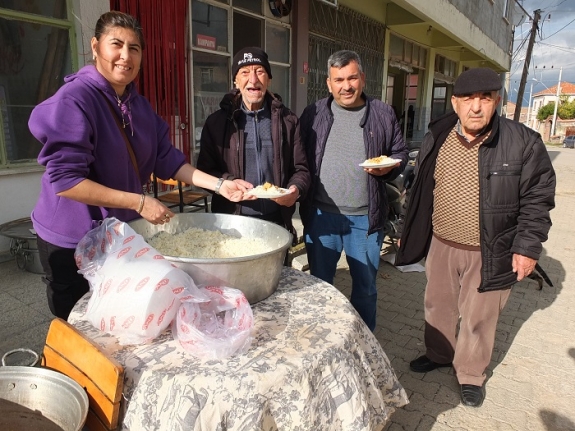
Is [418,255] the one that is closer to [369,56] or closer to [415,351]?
[415,351]

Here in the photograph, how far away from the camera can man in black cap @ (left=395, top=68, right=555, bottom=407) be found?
2.23m

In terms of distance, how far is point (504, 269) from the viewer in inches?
92.9

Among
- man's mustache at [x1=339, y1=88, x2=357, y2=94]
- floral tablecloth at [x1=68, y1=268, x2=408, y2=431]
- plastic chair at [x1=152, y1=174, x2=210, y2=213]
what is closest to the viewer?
floral tablecloth at [x1=68, y1=268, x2=408, y2=431]

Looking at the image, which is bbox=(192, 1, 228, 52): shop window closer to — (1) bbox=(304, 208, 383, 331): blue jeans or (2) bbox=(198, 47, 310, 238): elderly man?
(2) bbox=(198, 47, 310, 238): elderly man

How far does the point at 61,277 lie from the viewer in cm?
178

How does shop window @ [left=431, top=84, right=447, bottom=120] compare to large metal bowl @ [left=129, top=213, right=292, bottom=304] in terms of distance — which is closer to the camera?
large metal bowl @ [left=129, top=213, right=292, bottom=304]

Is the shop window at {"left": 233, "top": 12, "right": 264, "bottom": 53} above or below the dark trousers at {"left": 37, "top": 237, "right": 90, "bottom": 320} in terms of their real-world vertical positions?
above

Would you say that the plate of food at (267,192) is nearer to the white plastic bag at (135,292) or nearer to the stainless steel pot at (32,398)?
the white plastic bag at (135,292)

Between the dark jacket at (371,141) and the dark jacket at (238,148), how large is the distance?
0.22 meters

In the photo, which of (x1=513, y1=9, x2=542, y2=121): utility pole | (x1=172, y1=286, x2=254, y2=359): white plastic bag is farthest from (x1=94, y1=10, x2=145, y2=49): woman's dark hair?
(x1=513, y1=9, x2=542, y2=121): utility pole

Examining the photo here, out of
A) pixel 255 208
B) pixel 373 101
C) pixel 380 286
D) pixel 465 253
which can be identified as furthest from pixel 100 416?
pixel 380 286

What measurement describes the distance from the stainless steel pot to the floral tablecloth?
0.56ft

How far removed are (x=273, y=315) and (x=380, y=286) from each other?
3178mm

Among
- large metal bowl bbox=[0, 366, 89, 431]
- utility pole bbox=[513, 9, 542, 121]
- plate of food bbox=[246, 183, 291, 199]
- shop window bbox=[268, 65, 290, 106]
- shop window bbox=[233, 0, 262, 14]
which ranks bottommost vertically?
large metal bowl bbox=[0, 366, 89, 431]
